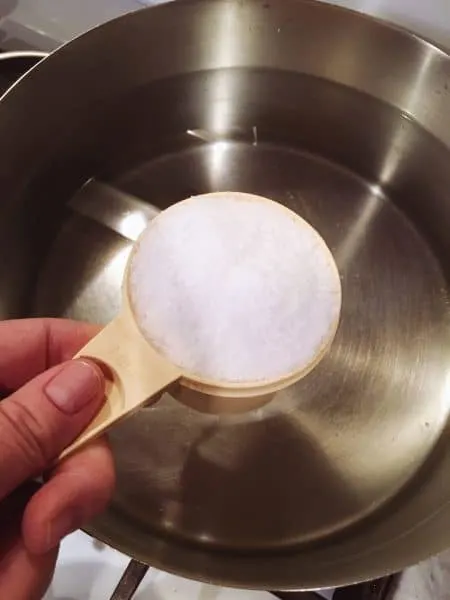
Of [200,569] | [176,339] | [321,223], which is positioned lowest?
[200,569]

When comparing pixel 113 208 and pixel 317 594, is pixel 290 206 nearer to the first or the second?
pixel 113 208

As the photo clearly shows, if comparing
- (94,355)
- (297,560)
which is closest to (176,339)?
(94,355)

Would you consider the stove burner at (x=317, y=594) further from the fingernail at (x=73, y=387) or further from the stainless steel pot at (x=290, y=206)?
the fingernail at (x=73, y=387)

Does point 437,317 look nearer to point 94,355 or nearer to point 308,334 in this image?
point 308,334

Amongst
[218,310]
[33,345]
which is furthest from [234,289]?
[33,345]

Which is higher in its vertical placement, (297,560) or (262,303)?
(262,303)

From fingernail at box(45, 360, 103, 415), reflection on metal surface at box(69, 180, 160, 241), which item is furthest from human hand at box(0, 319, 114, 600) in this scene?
A: reflection on metal surface at box(69, 180, 160, 241)

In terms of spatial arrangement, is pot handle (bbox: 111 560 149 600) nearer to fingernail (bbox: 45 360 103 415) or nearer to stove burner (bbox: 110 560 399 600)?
stove burner (bbox: 110 560 399 600)
